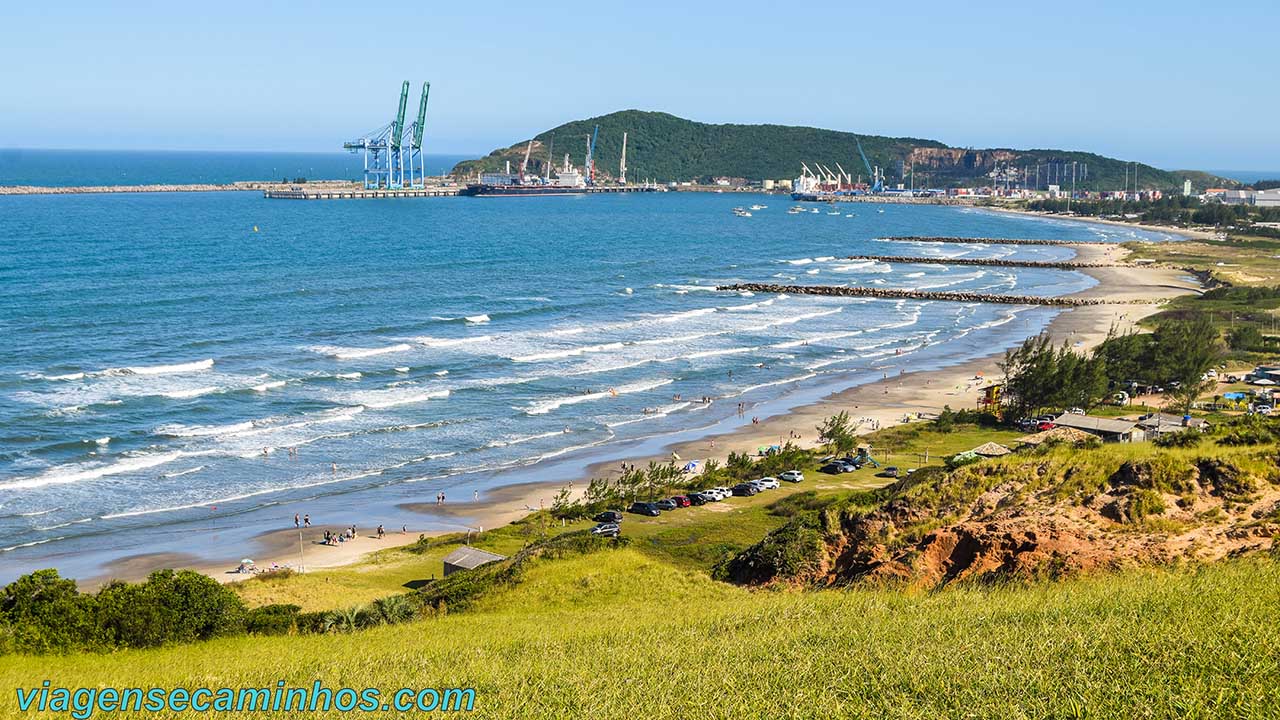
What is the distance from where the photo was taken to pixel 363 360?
5906 cm

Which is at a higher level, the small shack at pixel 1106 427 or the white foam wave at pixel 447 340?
the small shack at pixel 1106 427

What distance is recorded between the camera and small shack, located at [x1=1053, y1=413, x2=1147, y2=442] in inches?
1506

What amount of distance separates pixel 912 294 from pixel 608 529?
216 feet

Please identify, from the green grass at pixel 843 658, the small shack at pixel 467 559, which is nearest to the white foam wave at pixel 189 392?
the small shack at pixel 467 559

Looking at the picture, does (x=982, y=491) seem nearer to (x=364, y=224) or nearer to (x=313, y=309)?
(x=313, y=309)

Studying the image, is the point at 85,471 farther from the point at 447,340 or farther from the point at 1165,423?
the point at 1165,423

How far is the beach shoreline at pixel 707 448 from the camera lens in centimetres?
3256

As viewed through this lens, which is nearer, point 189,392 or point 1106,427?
point 1106,427

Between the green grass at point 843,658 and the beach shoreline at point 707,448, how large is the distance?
12.8 m

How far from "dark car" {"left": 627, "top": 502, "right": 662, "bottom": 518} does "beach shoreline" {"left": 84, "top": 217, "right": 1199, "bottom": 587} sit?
336 centimetres

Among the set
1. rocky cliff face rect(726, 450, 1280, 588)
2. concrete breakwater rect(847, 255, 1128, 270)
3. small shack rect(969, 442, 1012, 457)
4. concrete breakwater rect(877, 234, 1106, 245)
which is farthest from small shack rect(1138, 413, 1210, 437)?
concrete breakwater rect(877, 234, 1106, 245)

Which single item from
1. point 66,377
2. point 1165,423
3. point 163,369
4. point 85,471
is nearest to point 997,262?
point 1165,423

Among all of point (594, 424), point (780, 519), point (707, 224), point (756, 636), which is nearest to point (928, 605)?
point (756, 636)

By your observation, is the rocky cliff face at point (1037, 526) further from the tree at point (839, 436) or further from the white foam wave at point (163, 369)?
the white foam wave at point (163, 369)
